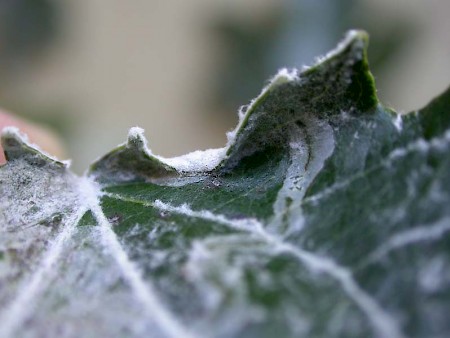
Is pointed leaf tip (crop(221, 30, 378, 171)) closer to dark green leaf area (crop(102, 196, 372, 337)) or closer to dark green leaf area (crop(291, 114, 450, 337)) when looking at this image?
dark green leaf area (crop(291, 114, 450, 337))

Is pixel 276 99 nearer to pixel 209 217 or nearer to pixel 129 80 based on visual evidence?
pixel 209 217

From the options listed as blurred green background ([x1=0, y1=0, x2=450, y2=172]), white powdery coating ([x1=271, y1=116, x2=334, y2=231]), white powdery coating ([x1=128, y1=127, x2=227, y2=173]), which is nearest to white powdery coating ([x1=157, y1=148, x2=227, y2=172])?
white powdery coating ([x1=128, y1=127, x2=227, y2=173])

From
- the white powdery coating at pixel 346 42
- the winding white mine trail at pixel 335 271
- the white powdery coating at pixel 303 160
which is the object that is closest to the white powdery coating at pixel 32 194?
the winding white mine trail at pixel 335 271

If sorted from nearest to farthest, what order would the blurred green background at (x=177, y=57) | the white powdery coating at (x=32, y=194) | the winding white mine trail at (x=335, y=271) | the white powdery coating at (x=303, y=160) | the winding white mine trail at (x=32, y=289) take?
the winding white mine trail at (x=335, y=271)
the winding white mine trail at (x=32, y=289)
the white powdery coating at (x=303, y=160)
the white powdery coating at (x=32, y=194)
the blurred green background at (x=177, y=57)

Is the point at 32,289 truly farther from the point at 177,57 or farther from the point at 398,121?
the point at 177,57

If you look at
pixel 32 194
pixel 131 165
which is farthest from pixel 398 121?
pixel 32 194

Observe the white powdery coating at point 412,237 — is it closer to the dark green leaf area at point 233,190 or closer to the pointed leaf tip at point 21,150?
the dark green leaf area at point 233,190
